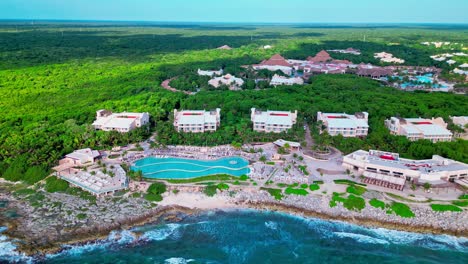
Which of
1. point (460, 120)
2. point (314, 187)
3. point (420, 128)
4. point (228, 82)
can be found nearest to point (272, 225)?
point (314, 187)

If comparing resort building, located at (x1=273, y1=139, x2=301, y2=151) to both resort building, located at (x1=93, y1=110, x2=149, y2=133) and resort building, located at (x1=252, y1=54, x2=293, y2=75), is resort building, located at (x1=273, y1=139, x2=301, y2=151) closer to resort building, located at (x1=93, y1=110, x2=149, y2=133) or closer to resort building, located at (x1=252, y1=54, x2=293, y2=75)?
resort building, located at (x1=93, y1=110, x2=149, y2=133)

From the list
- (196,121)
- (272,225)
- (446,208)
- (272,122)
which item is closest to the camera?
(272,225)

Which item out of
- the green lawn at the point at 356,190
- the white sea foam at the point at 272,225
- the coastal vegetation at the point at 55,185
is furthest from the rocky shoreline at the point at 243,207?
the coastal vegetation at the point at 55,185

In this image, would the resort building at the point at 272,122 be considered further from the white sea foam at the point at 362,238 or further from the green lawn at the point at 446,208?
the white sea foam at the point at 362,238

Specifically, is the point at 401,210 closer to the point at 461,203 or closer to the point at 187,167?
the point at 461,203

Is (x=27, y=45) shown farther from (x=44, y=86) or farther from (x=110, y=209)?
(x=110, y=209)

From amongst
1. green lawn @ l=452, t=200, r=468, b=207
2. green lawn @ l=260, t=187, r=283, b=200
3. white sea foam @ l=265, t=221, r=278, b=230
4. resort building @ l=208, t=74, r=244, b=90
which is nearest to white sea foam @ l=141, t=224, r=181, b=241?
white sea foam @ l=265, t=221, r=278, b=230
